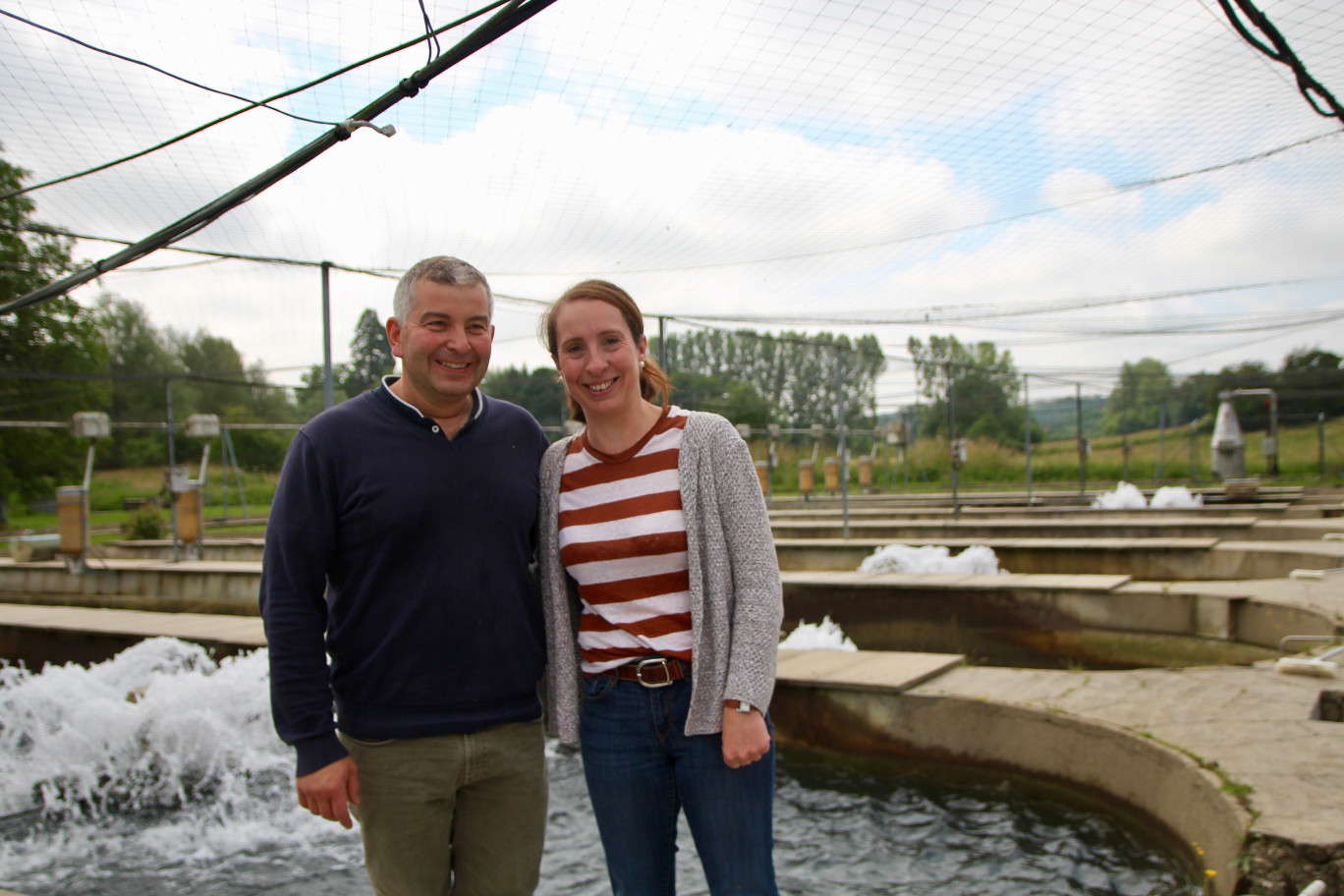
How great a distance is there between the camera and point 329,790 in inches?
70.9

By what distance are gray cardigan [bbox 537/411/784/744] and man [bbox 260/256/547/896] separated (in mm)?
200

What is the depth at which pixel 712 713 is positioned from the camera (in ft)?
5.90

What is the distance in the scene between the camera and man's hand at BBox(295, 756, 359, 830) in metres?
1.80

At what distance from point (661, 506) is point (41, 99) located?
13.4 feet

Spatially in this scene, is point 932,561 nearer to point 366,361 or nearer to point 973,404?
point 366,361

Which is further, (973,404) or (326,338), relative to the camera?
(973,404)

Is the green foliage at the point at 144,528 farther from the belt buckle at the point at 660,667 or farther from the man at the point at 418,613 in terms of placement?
the belt buckle at the point at 660,667

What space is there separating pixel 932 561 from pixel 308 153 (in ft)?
23.9

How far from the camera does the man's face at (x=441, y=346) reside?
1.91m

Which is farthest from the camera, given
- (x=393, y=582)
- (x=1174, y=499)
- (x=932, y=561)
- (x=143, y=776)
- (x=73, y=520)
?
(x=1174, y=499)

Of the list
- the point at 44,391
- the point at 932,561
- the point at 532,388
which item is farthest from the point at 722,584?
the point at 44,391

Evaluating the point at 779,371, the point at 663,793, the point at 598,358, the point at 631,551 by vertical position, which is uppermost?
the point at 779,371

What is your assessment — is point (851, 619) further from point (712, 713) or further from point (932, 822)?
point (712, 713)

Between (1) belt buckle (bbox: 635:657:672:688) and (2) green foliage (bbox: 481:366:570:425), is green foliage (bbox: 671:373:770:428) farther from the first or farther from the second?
(1) belt buckle (bbox: 635:657:672:688)
